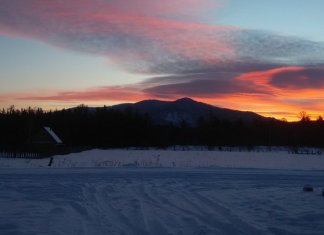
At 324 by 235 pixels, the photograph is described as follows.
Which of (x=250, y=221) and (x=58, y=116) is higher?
(x=58, y=116)

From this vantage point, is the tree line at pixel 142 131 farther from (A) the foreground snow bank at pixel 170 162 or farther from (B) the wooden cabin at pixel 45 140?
(A) the foreground snow bank at pixel 170 162

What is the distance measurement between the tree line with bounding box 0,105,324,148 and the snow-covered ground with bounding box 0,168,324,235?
74296mm

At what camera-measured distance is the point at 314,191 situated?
17.8 meters

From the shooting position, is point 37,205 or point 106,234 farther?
point 37,205

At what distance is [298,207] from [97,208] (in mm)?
6243

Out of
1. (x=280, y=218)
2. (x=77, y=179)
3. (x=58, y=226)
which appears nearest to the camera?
(x=58, y=226)

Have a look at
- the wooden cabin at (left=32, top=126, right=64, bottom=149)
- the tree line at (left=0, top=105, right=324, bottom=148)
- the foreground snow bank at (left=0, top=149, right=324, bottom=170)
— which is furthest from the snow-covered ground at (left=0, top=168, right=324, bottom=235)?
the tree line at (left=0, top=105, right=324, bottom=148)

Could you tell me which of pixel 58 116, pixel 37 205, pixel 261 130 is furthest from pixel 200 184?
pixel 261 130

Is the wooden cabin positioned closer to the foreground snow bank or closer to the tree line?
the foreground snow bank

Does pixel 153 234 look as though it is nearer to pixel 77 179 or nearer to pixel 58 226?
pixel 58 226

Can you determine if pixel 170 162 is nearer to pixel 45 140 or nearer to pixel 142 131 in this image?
pixel 45 140

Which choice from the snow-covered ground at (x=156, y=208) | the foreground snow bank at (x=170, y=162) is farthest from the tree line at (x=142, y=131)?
the snow-covered ground at (x=156, y=208)

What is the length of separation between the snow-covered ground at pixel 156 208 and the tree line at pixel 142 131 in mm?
74296

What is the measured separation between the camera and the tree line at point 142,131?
10181 cm
